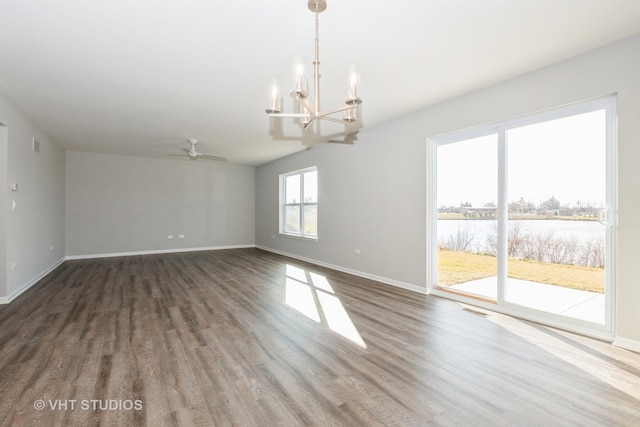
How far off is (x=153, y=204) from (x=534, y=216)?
831 cm

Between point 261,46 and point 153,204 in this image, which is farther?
point 153,204

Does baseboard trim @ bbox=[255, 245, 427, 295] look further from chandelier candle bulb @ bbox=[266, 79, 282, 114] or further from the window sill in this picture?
chandelier candle bulb @ bbox=[266, 79, 282, 114]

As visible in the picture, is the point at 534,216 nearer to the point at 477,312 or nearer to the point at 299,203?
the point at 477,312

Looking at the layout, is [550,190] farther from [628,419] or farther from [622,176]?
[628,419]

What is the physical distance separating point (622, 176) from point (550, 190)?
1.88ft

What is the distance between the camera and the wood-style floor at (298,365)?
67.3 inches

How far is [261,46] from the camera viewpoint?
2.54 metres

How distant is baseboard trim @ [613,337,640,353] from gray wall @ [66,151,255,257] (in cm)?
837

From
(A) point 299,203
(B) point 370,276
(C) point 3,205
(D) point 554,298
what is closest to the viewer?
(D) point 554,298

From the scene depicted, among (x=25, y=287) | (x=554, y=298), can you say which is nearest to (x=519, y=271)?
(x=554, y=298)

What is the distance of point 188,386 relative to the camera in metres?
1.96

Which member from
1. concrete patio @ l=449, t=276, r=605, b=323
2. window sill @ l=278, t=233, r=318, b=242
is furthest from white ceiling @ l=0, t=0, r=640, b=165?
window sill @ l=278, t=233, r=318, b=242

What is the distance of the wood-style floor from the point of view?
1709 millimetres

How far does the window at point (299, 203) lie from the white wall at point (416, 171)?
26 centimetres
